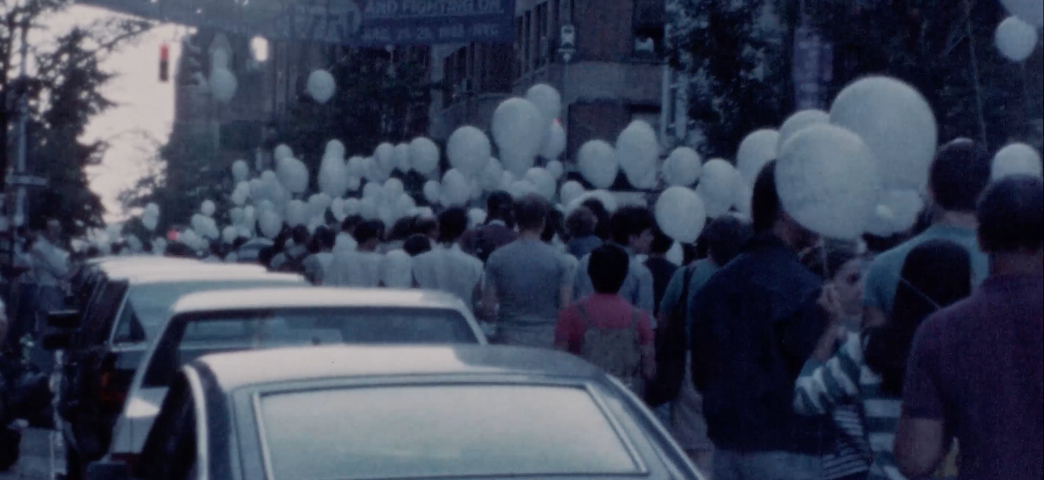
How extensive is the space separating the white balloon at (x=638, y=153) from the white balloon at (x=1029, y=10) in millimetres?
10971

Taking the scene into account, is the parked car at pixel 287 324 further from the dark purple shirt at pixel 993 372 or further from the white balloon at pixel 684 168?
the white balloon at pixel 684 168

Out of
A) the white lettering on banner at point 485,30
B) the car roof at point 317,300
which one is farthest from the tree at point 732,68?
the car roof at point 317,300

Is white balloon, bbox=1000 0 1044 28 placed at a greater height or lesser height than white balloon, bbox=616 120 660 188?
greater

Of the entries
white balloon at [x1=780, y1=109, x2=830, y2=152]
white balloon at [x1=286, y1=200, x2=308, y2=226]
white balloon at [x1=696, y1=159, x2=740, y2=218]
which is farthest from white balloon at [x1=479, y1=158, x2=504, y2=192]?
white balloon at [x1=780, y1=109, x2=830, y2=152]

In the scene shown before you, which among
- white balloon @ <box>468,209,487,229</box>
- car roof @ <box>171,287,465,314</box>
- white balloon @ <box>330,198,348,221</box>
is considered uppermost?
car roof @ <box>171,287,465,314</box>

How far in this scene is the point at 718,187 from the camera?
12.9 meters

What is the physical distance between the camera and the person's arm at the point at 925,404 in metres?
4.49

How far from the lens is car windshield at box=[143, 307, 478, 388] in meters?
7.74

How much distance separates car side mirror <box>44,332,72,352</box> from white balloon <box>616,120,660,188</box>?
501 cm

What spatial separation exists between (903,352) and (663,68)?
36.5 m

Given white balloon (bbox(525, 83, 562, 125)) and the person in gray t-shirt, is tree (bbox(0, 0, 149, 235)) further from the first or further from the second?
the person in gray t-shirt

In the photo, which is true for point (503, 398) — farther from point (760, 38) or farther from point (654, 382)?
point (760, 38)

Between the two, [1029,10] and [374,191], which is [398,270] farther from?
[374,191]

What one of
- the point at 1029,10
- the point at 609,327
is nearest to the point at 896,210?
the point at 609,327
